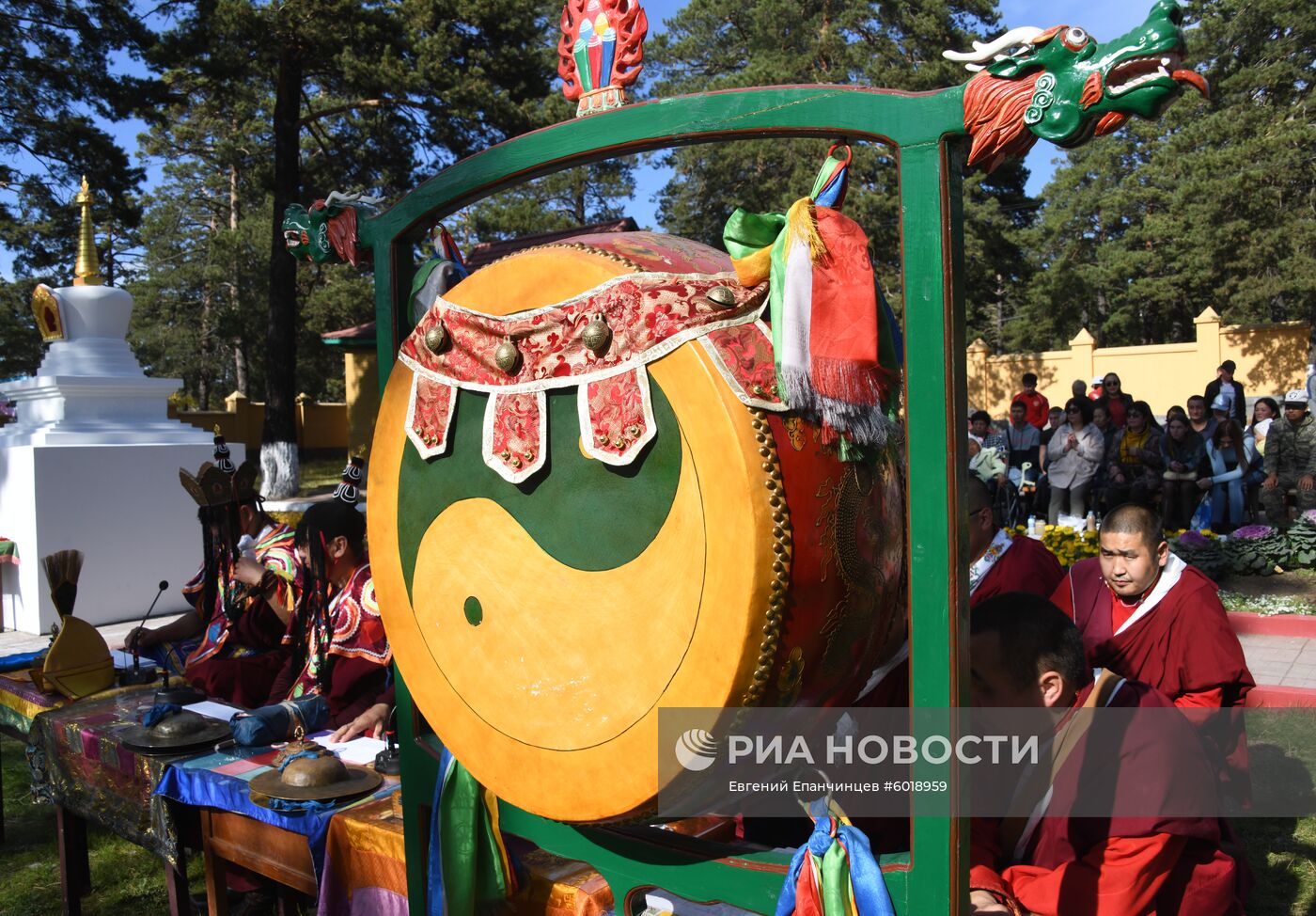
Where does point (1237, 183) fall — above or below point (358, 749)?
above

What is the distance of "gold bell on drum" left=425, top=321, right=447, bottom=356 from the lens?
2078mm

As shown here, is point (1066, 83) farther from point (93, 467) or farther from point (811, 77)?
point (811, 77)

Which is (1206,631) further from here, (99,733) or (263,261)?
(263,261)

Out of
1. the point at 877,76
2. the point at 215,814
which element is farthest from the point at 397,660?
the point at 877,76

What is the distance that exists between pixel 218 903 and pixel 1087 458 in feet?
25.8

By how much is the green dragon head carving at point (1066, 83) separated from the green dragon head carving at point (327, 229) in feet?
5.12

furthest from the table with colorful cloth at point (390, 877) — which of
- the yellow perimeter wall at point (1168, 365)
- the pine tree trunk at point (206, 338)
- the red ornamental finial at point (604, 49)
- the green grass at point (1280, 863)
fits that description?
the pine tree trunk at point (206, 338)

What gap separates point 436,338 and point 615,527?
59cm

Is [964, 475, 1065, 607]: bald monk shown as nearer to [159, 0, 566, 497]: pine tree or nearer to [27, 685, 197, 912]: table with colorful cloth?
[27, 685, 197, 912]: table with colorful cloth

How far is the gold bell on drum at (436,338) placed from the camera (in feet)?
6.82

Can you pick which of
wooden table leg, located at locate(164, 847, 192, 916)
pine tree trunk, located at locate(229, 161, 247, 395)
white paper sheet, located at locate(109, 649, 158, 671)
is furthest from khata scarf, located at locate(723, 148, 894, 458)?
pine tree trunk, located at locate(229, 161, 247, 395)

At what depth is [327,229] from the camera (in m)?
2.58

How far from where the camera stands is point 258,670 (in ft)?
12.6

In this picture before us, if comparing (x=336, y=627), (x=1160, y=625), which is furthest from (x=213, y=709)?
(x=1160, y=625)
